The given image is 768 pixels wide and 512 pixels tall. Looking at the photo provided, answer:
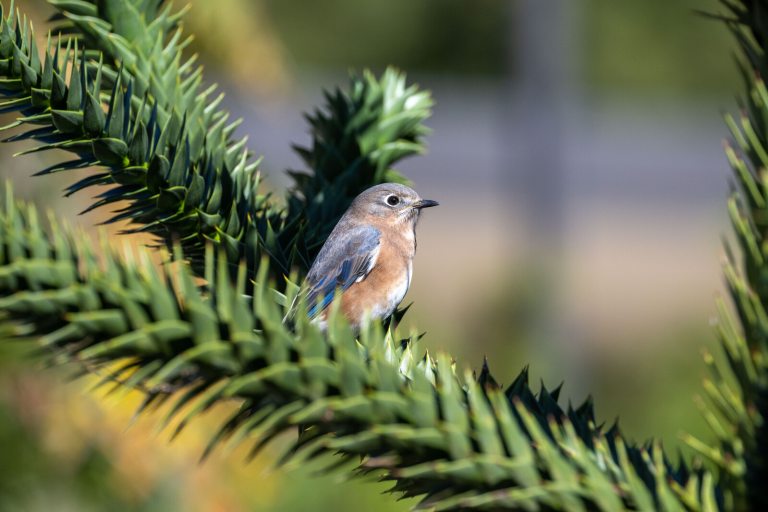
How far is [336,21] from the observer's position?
1633 inches

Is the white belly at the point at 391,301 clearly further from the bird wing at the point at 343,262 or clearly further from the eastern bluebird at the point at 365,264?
the bird wing at the point at 343,262

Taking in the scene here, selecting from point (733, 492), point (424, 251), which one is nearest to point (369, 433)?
point (733, 492)

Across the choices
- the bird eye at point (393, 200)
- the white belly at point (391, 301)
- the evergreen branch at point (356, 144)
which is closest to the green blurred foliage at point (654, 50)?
the bird eye at point (393, 200)

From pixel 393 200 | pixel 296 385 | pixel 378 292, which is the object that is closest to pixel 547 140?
pixel 393 200

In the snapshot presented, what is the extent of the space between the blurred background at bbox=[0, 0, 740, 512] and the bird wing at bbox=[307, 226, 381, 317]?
110 cm

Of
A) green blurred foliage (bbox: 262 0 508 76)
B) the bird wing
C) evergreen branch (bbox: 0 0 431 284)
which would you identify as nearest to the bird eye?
the bird wing

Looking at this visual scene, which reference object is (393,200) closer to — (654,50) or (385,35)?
(654,50)

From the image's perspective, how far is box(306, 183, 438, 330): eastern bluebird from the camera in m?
4.79

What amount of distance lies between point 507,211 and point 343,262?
66.6 ft

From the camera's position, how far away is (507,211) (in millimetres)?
24922

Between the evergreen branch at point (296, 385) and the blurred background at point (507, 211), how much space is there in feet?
0.61

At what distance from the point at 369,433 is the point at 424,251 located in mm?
20365

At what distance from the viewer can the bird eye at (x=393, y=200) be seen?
563 centimetres

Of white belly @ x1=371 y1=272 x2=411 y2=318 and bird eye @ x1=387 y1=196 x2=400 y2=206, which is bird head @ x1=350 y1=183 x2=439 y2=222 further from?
white belly @ x1=371 y1=272 x2=411 y2=318
